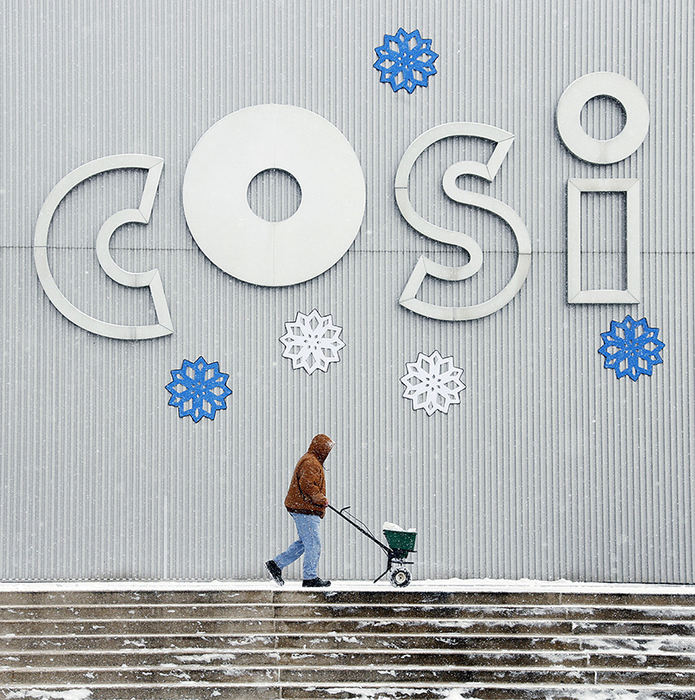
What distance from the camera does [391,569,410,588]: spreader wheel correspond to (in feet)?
36.7

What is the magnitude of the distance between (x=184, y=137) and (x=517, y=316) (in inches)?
181

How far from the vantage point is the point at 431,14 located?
41.0ft

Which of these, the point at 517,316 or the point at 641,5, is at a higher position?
the point at 641,5

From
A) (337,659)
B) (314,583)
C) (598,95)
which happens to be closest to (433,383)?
(314,583)

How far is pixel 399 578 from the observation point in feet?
36.7

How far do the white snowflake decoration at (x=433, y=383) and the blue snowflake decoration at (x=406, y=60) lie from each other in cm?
332

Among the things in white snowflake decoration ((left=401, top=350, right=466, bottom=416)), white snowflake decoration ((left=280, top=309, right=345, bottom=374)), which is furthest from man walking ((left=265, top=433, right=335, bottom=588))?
white snowflake decoration ((left=401, top=350, right=466, bottom=416))

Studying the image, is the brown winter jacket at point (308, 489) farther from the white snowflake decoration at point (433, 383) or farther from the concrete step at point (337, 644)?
the white snowflake decoration at point (433, 383)

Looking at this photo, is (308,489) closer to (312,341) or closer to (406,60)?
(312,341)

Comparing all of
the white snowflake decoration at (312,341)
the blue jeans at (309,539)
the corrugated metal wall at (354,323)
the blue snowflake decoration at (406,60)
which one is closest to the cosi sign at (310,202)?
the corrugated metal wall at (354,323)

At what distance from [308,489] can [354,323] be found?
2452 mm

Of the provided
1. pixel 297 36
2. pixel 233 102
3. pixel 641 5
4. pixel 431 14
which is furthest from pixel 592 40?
pixel 233 102

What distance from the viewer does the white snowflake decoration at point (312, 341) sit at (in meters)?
12.3

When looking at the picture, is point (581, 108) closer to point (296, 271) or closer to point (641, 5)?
point (641, 5)
